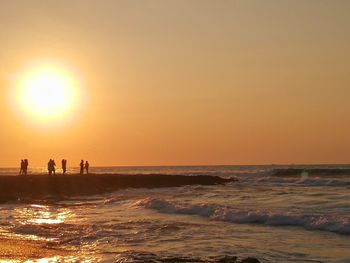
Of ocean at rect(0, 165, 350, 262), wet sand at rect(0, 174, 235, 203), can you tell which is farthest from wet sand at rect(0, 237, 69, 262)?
wet sand at rect(0, 174, 235, 203)

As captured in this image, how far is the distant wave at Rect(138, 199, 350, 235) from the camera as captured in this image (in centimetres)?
2045

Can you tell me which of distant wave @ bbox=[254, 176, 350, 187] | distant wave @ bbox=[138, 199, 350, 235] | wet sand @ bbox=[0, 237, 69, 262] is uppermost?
distant wave @ bbox=[254, 176, 350, 187]

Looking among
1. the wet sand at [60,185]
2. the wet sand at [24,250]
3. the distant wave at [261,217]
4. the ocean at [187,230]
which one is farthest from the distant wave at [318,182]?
the wet sand at [24,250]

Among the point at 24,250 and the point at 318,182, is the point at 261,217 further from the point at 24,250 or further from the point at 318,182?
the point at 318,182

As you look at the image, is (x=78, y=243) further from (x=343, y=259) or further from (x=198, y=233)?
(x=343, y=259)

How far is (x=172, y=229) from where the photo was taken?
20000mm

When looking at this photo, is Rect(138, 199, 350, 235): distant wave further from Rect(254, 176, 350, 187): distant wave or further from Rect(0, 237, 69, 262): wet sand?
Rect(254, 176, 350, 187): distant wave

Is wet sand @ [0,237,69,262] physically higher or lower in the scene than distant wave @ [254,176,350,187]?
lower

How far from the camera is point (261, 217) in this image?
23281 millimetres

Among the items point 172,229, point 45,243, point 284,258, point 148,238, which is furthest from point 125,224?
point 284,258

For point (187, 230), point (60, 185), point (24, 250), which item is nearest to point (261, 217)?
point (187, 230)

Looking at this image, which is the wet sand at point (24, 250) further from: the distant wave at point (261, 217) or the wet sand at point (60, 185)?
the wet sand at point (60, 185)

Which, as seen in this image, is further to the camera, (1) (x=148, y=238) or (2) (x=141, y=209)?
(2) (x=141, y=209)

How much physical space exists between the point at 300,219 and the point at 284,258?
822 cm
